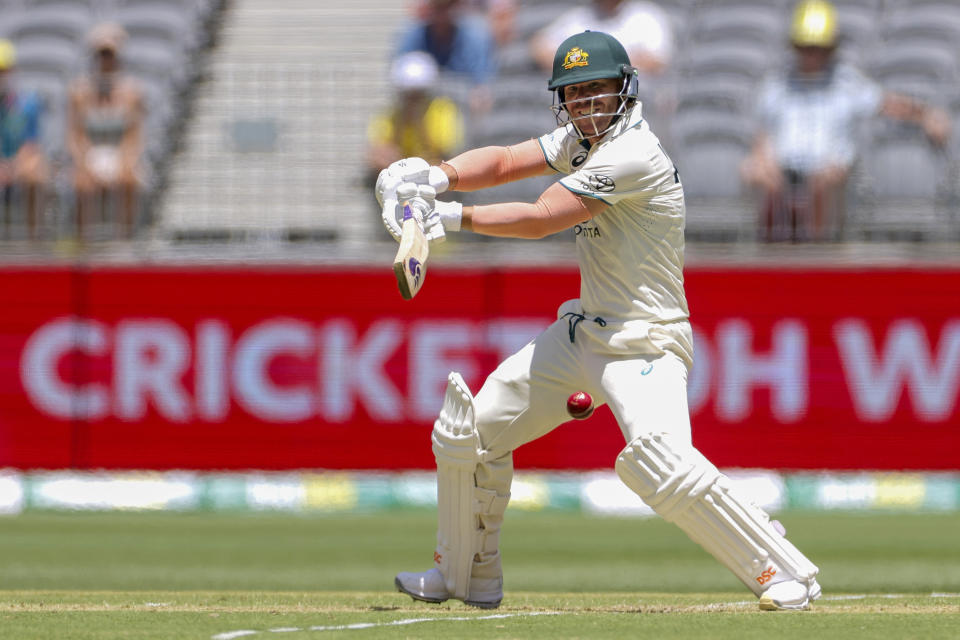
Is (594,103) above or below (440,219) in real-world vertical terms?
above

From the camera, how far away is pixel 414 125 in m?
→ 12.1

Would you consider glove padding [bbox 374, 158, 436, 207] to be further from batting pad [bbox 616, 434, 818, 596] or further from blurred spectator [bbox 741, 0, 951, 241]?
blurred spectator [bbox 741, 0, 951, 241]

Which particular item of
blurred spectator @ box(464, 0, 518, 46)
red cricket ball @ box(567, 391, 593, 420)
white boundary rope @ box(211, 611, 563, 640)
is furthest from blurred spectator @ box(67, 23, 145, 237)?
white boundary rope @ box(211, 611, 563, 640)

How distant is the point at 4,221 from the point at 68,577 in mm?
5177

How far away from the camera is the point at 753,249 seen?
11.5 meters

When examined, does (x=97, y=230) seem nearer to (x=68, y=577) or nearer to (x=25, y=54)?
Result: (x=25, y=54)

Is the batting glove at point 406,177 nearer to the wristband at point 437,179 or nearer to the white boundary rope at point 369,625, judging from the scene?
the wristband at point 437,179

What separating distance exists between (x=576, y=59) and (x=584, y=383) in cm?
117

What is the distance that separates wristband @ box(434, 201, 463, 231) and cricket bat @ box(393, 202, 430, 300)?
0.08 metres

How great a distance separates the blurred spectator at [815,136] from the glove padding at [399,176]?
6.15m

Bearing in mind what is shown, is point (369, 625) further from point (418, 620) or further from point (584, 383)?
point (584, 383)

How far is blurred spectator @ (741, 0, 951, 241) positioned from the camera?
11477mm

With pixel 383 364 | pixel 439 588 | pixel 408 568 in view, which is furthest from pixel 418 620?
pixel 383 364

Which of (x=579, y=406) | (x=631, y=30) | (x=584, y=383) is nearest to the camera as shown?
(x=579, y=406)
